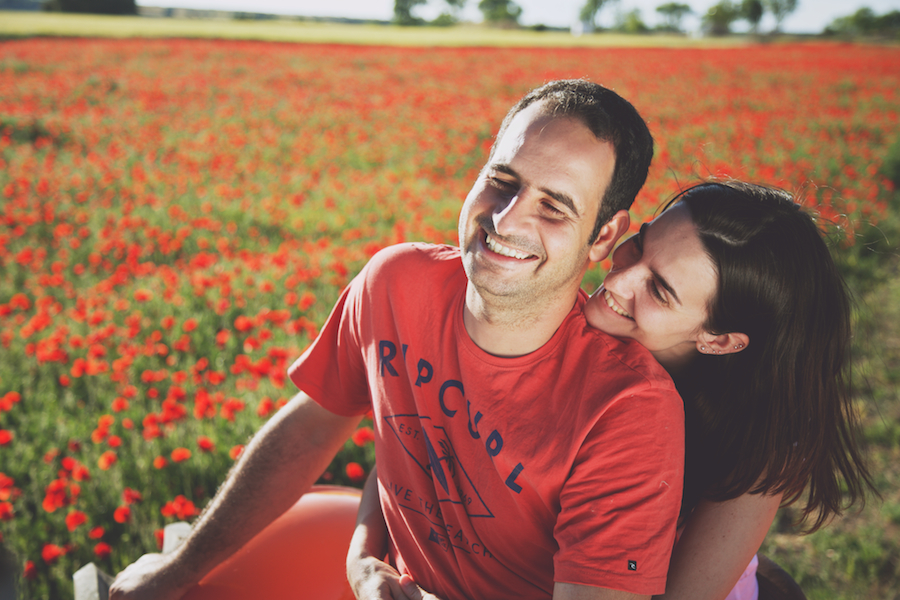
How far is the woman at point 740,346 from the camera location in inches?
58.6

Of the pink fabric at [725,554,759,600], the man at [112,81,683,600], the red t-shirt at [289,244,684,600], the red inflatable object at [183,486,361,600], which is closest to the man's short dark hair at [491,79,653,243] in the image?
the man at [112,81,683,600]

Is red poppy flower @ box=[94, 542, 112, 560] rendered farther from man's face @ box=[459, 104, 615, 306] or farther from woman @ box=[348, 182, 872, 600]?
man's face @ box=[459, 104, 615, 306]

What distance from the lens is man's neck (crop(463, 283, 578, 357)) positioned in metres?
1.50

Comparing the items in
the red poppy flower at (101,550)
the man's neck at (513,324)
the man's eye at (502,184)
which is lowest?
the red poppy flower at (101,550)

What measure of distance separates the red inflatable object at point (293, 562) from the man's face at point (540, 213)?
95 cm

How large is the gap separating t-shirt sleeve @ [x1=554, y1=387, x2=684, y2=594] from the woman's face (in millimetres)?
308

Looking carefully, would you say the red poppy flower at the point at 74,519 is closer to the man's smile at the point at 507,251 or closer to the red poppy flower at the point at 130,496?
the red poppy flower at the point at 130,496

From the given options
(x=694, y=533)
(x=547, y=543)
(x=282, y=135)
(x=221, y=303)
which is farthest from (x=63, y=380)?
(x=282, y=135)

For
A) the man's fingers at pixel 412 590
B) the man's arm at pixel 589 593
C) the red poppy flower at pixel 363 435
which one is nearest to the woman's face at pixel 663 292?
the man's arm at pixel 589 593

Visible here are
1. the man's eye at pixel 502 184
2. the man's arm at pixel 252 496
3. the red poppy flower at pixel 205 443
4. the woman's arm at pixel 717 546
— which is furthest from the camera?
the red poppy flower at pixel 205 443

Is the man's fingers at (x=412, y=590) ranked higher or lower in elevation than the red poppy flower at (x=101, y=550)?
higher

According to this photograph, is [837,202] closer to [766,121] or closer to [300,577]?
[766,121]

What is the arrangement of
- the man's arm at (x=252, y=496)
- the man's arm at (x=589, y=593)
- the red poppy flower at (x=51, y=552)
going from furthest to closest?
the red poppy flower at (x=51, y=552), the man's arm at (x=252, y=496), the man's arm at (x=589, y=593)

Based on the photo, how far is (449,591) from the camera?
151cm
